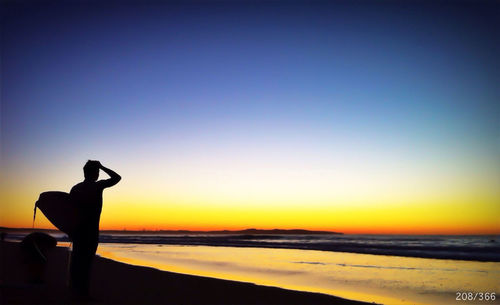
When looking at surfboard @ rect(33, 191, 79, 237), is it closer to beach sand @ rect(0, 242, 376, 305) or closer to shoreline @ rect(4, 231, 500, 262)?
beach sand @ rect(0, 242, 376, 305)

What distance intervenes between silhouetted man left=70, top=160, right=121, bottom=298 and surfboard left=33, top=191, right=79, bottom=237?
9 centimetres

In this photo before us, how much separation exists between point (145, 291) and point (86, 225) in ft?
8.24

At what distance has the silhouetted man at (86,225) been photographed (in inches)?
235

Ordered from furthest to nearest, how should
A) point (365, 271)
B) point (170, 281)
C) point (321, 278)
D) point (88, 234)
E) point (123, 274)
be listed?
point (365, 271)
point (321, 278)
point (123, 274)
point (170, 281)
point (88, 234)

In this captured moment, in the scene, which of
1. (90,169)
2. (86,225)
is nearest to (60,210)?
(86,225)

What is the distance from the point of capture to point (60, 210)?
6.17 meters

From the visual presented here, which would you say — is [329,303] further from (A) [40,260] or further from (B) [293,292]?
(A) [40,260]

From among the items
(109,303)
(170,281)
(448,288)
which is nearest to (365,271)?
(448,288)

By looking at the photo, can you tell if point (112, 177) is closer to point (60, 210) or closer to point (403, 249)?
point (60, 210)

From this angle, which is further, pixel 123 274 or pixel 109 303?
pixel 123 274

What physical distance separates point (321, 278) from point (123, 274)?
16.7 ft

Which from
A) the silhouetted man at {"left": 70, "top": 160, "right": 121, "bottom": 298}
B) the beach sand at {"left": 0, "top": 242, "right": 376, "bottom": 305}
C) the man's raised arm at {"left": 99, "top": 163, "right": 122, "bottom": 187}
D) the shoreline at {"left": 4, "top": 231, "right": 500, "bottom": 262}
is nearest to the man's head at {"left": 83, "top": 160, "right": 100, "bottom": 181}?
the silhouetted man at {"left": 70, "top": 160, "right": 121, "bottom": 298}

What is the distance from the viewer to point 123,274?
10.6m

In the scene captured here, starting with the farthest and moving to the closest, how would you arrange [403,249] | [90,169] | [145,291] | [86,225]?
[403,249] → [145,291] → [90,169] → [86,225]
